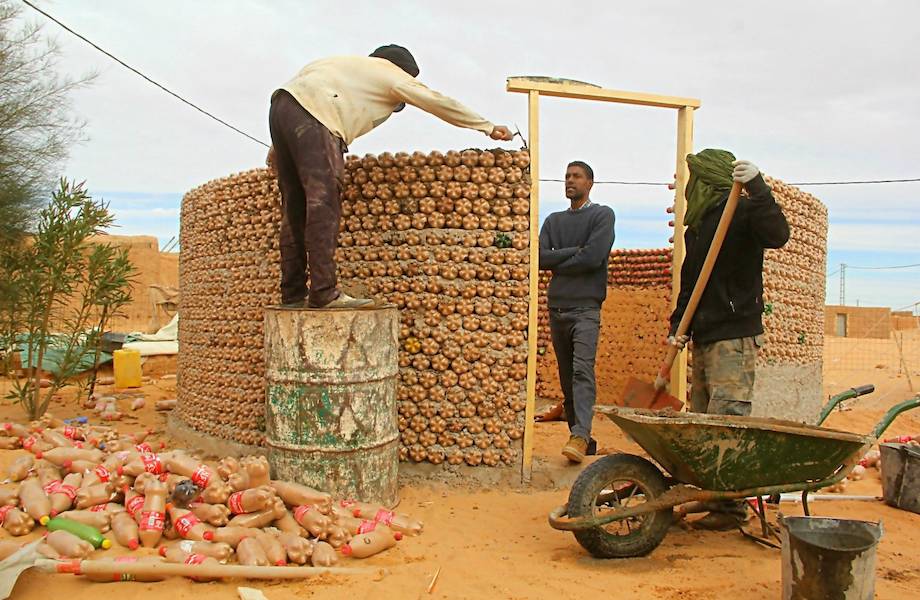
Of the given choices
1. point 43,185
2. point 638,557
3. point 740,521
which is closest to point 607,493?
point 638,557

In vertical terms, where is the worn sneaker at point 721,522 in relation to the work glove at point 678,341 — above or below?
below

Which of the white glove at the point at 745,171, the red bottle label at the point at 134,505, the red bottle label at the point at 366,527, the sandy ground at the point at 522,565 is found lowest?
the sandy ground at the point at 522,565

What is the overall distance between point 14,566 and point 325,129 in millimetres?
2602

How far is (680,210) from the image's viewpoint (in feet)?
18.3

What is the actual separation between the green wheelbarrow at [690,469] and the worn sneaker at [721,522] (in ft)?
1.74

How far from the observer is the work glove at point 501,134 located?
4559mm

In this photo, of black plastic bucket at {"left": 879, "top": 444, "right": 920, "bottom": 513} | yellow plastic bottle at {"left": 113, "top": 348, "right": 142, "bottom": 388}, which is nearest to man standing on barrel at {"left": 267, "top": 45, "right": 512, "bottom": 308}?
black plastic bucket at {"left": 879, "top": 444, "right": 920, "bottom": 513}

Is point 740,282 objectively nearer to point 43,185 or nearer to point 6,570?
point 6,570

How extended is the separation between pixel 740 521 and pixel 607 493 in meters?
0.94

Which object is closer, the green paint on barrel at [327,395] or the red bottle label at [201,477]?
the red bottle label at [201,477]

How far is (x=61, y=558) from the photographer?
3162mm

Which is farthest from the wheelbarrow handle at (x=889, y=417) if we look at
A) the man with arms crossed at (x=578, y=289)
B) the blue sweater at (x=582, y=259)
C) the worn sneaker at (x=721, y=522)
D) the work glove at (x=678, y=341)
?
the blue sweater at (x=582, y=259)

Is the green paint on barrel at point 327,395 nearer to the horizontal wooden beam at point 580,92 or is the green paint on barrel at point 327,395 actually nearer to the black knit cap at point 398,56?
the black knit cap at point 398,56

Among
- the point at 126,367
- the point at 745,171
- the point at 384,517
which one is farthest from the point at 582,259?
the point at 126,367
